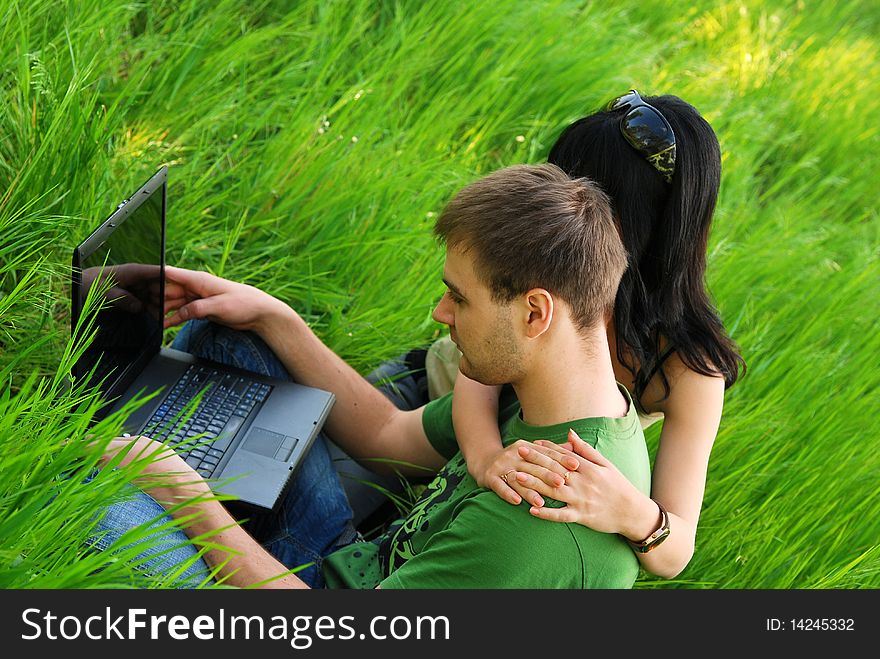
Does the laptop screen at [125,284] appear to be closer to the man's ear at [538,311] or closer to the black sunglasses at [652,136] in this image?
the man's ear at [538,311]

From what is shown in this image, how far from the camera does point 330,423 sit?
2.51 metres

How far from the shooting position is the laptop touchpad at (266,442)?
85.1 inches

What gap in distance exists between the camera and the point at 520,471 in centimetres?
169

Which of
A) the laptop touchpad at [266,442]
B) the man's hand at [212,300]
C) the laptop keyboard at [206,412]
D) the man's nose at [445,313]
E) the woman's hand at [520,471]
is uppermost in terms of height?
the man's nose at [445,313]

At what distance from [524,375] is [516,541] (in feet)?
1.00

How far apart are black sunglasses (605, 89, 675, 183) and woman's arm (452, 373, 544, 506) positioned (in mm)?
565

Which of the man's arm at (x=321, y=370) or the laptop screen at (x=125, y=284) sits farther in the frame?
→ the man's arm at (x=321, y=370)

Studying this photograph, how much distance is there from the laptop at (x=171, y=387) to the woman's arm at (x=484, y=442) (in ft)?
1.18

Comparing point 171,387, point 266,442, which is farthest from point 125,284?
point 266,442

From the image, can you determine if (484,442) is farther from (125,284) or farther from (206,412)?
(125,284)

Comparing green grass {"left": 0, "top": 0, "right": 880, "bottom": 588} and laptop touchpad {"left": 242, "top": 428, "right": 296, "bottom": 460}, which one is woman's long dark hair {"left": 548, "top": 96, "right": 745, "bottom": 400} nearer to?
green grass {"left": 0, "top": 0, "right": 880, "bottom": 588}

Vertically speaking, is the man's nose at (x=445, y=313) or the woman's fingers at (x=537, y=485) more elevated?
the man's nose at (x=445, y=313)

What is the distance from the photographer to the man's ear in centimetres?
173

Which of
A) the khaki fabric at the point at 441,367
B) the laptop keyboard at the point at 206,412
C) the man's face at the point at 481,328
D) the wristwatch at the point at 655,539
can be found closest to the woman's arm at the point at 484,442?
the man's face at the point at 481,328
